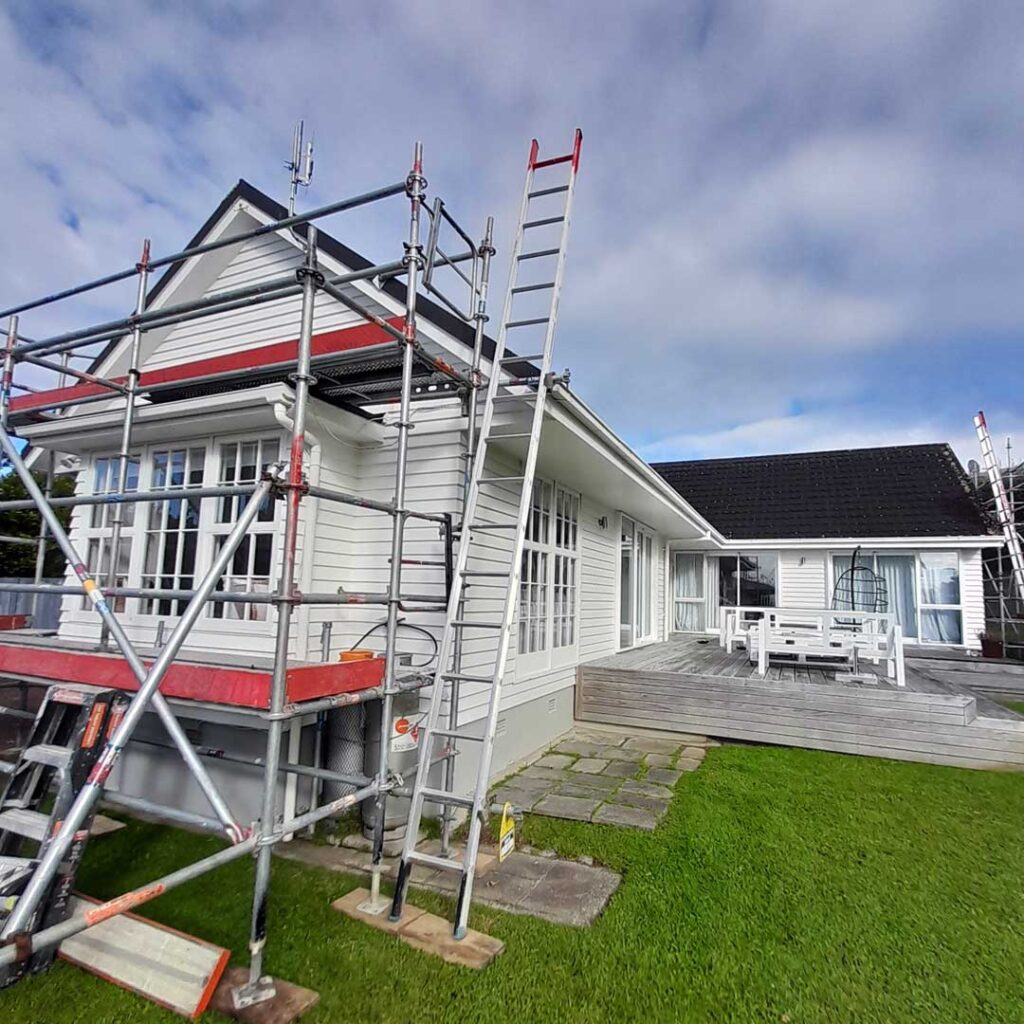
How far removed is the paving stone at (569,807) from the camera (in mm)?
4684

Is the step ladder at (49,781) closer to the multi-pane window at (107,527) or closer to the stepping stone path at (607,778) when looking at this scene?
the multi-pane window at (107,527)

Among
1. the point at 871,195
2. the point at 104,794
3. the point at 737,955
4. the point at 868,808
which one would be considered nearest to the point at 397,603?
the point at 104,794

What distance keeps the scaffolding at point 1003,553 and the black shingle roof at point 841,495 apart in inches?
17.8

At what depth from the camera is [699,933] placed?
9.97ft

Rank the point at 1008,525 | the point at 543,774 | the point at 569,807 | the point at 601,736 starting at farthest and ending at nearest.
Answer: the point at 1008,525 < the point at 601,736 < the point at 543,774 < the point at 569,807

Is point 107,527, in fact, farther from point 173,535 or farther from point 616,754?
point 616,754

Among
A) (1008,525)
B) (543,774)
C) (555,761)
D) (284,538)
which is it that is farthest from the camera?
(1008,525)

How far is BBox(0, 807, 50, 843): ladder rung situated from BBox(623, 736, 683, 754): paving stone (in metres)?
5.49

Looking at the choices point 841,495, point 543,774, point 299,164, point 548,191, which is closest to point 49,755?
point 543,774

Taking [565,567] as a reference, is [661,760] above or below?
below

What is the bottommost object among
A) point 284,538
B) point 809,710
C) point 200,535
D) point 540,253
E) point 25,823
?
point 809,710

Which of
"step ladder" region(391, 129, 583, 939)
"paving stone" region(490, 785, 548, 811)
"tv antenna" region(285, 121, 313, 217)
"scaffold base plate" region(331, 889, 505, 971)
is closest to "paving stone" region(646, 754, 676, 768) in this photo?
"paving stone" region(490, 785, 548, 811)

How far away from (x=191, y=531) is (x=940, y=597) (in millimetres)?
14342

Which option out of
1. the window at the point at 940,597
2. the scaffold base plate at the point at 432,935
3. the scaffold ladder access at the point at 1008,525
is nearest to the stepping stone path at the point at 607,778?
the scaffold base plate at the point at 432,935
